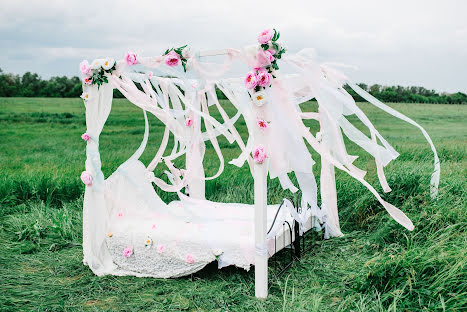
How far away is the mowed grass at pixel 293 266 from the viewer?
3.38 meters

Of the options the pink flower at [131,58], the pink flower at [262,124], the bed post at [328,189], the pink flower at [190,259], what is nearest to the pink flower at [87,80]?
the pink flower at [131,58]

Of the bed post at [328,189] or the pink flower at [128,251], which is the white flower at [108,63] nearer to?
the pink flower at [128,251]

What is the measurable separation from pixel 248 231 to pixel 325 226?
1257mm

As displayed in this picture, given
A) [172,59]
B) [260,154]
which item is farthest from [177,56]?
[260,154]

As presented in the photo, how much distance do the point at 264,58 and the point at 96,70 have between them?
1711 millimetres

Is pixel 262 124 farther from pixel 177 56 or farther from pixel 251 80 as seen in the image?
pixel 177 56

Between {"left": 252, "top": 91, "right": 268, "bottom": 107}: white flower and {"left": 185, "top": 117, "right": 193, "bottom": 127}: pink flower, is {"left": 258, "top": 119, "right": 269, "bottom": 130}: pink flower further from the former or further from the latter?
{"left": 185, "top": 117, "right": 193, "bottom": 127}: pink flower

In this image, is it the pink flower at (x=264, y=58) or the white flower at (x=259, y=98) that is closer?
the pink flower at (x=264, y=58)

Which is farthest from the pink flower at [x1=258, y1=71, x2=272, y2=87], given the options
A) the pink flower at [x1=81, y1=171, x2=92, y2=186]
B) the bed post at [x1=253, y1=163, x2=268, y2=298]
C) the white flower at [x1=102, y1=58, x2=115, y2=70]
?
the pink flower at [x1=81, y1=171, x2=92, y2=186]

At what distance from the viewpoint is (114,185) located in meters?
4.64

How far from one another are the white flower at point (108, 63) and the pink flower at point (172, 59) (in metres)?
0.58

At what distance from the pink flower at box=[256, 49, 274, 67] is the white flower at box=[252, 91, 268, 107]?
0.22 meters

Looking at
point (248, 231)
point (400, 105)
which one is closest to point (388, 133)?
point (400, 105)

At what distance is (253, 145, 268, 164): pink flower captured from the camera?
3.52 metres
